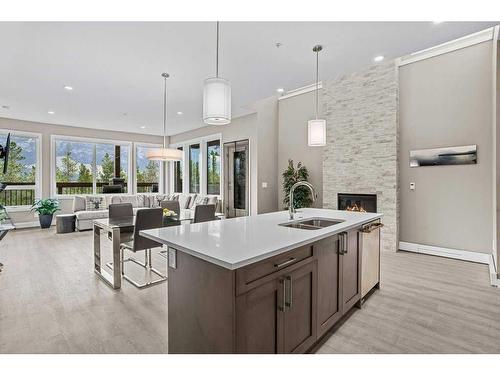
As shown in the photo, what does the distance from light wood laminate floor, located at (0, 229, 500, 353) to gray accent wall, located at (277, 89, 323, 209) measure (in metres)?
2.72

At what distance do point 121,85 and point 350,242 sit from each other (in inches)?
170

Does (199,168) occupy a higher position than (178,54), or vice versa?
(178,54)

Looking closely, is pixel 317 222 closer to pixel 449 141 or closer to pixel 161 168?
pixel 449 141

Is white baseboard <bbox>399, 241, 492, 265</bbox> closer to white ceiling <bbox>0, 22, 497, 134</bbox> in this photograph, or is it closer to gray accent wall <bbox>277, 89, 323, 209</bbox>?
gray accent wall <bbox>277, 89, 323, 209</bbox>

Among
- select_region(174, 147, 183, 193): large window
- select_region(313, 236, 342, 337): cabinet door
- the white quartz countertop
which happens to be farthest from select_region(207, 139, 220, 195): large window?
select_region(313, 236, 342, 337): cabinet door

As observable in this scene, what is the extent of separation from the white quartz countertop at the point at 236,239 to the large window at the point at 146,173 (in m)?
7.60

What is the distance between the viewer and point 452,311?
255 cm

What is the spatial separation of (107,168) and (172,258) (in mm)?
7904

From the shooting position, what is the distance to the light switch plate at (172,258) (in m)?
1.72

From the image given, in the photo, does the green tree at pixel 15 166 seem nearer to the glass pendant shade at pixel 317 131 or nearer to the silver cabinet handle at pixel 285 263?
the glass pendant shade at pixel 317 131

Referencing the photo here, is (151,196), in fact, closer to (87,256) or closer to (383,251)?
(87,256)

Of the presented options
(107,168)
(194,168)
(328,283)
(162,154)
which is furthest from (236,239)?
(107,168)

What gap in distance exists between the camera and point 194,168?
8.70 m

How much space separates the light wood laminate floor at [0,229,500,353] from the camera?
2025 mm
